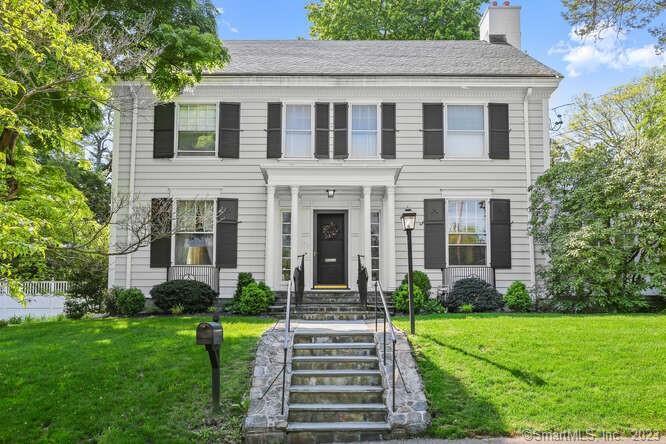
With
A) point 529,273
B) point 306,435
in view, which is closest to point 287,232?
point 529,273

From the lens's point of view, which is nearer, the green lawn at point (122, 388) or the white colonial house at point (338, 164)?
the green lawn at point (122, 388)

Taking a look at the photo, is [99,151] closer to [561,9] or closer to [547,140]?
[547,140]

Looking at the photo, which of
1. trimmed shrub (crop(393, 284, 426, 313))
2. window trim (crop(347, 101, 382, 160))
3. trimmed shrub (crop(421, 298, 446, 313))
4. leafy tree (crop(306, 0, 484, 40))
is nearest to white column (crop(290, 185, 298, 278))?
window trim (crop(347, 101, 382, 160))

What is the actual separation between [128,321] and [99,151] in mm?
21628

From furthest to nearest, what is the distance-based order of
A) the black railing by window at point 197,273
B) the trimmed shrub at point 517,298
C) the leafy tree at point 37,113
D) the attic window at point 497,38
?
the attic window at point 497,38, the black railing by window at point 197,273, the trimmed shrub at point 517,298, the leafy tree at point 37,113

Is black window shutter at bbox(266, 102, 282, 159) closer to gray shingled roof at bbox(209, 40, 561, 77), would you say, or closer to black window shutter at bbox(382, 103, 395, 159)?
gray shingled roof at bbox(209, 40, 561, 77)

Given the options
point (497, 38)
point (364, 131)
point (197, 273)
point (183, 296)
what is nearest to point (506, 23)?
point (497, 38)

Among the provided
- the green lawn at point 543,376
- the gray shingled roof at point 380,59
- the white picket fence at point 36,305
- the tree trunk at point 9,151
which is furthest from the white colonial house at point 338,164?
the tree trunk at point 9,151

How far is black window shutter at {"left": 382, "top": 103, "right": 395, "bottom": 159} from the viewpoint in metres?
14.2

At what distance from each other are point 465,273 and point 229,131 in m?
7.21

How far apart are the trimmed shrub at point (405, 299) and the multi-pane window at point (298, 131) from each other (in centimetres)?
450

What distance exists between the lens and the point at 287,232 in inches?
558

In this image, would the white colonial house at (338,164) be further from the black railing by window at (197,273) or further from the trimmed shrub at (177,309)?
the trimmed shrub at (177,309)

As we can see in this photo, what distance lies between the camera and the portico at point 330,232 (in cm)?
1320
